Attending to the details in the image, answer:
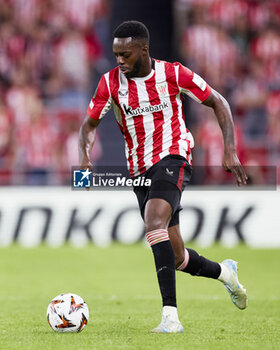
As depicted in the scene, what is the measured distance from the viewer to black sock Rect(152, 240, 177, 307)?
4.85 metres

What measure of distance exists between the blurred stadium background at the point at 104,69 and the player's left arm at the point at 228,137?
7.73 metres

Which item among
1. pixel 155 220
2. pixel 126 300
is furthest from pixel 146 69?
pixel 126 300

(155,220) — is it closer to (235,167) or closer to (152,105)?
(235,167)

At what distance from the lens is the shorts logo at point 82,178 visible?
5.30 metres

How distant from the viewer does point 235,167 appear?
4.99 m

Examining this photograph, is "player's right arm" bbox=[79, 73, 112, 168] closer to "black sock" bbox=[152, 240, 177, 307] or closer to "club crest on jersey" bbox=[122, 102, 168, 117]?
"club crest on jersey" bbox=[122, 102, 168, 117]

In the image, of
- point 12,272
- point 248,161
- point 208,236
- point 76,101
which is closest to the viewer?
point 12,272

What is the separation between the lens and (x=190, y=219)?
39.5 feet

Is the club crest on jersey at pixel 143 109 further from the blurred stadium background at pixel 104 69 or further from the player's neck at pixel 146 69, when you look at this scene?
the blurred stadium background at pixel 104 69

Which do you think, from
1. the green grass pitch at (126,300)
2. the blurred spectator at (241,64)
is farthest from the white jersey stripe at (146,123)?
the blurred spectator at (241,64)

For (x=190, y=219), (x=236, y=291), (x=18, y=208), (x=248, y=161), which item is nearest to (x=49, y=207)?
(x=18, y=208)

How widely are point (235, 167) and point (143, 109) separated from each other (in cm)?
84

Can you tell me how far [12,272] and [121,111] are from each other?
15.1 ft

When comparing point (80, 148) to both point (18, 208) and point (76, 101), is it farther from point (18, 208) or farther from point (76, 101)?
point (76, 101)
